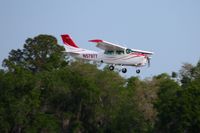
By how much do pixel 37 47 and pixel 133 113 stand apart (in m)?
Answer: 27.0

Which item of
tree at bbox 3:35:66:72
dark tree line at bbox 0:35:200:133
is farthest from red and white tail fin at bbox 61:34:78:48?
tree at bbox 3:35:66:72

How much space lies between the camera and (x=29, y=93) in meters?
68.9

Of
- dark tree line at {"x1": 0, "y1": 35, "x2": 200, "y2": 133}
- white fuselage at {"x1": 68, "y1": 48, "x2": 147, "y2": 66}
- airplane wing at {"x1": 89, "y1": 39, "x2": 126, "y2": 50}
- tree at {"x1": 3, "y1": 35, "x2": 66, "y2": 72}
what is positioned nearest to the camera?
airplane wing at {"x1": 89, "y1": 39, "x2": 126, "y2": 50}

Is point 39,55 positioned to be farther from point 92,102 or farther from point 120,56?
point 120,56

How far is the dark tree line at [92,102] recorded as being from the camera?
6341 cm

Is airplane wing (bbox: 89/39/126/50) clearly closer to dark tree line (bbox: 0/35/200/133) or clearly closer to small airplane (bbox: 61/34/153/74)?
small airplane (bbox: 61/34/153/74)

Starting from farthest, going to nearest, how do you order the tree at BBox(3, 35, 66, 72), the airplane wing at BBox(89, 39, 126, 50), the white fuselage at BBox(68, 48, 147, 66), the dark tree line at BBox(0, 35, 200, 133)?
1. the tree at BBox(3, 35, 66, 72)
2. the dark tree line at BBox(0, 35, 200, 133)
3. the white fuselage at BBox(68, 48, 147, 66)
4. the airplane wing at BBox(89, 39, 126, 50)

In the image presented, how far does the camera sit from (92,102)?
72.1m

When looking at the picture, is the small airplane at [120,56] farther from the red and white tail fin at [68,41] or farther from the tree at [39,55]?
the tree at [39,55]

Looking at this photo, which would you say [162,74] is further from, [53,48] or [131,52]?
[131,52]

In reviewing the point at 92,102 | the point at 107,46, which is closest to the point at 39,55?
the point at 92,102

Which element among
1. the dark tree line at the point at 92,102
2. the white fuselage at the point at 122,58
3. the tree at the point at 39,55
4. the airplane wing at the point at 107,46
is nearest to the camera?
the airplane wing at the point at 107,46

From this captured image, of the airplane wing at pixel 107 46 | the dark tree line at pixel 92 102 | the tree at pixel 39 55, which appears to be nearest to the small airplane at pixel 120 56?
the airplane wing at pixel 107 46

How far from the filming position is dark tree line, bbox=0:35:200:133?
63406 mm
